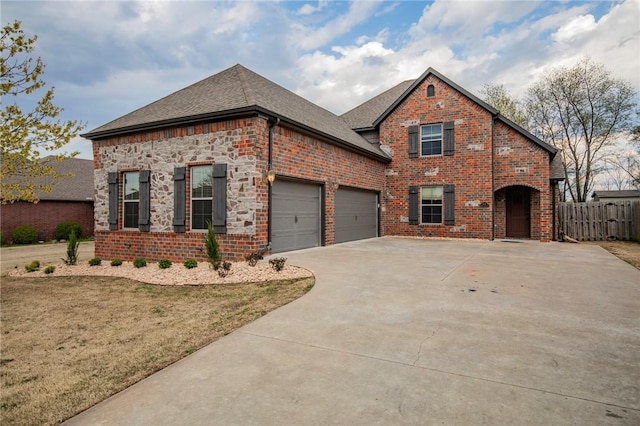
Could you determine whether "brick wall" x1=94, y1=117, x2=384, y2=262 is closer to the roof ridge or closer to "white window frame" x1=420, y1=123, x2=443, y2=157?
the roof ridge

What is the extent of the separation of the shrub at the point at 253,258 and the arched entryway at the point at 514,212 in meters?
12.1

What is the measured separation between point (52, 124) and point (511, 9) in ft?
44.0

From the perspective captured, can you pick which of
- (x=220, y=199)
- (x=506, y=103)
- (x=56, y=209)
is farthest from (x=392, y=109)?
(x=56, y=209)

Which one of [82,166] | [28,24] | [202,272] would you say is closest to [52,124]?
[28,24]

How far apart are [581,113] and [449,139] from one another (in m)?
17.1

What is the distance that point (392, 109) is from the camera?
16297 millimetres

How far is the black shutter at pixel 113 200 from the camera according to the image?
10914mm

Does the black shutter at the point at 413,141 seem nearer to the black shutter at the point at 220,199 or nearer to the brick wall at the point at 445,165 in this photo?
the brick wall at the point at 445,165

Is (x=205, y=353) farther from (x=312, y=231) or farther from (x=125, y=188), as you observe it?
(x=125, y=188)

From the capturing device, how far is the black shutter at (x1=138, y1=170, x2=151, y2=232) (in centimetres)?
1030

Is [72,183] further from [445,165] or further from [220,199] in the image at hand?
[445,165]

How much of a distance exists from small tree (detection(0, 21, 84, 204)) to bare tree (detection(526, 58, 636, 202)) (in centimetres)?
3030

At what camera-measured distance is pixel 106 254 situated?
11.2 m

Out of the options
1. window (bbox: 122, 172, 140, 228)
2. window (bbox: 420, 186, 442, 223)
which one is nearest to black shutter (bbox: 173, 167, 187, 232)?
window (bbox: 122, 172, 140, 228)
